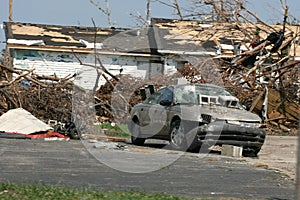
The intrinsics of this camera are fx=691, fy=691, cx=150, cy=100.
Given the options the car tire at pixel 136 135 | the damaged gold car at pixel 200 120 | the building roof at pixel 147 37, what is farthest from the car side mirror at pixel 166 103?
the building roof at pixel 147 37

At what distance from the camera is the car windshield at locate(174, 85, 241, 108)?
17766 mm

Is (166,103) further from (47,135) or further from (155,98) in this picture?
(47,135)

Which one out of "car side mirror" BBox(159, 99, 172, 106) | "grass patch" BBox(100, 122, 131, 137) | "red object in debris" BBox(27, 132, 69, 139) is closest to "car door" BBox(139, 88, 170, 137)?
"car side mirror" BBox(159, 99, 172, 106)

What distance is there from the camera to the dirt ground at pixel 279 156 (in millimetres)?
13923

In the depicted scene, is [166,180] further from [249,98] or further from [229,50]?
[229,50]

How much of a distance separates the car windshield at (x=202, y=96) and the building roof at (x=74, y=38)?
17.5 meters

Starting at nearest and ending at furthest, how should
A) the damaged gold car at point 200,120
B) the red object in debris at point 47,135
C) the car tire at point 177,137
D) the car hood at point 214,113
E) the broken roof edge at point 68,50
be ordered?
1. the damaged gold car at point 200,120
2. the car hood at point 214,113
3. the car tire at point 177,137
4. the red object in debris at point 47,135
5. the broken roof edge at point 68,50

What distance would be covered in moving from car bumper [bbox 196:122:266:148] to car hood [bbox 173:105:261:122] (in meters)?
0.24

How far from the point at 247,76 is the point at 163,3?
1079 cm

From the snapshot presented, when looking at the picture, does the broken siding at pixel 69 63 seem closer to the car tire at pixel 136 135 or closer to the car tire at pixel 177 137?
the car tire at pixel 136 135

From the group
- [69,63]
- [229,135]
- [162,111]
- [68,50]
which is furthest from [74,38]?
[229,135]

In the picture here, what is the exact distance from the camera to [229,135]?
1684 centimetres

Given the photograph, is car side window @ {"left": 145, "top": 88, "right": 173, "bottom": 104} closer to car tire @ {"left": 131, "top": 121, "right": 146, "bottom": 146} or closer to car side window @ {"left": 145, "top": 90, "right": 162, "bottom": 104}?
car side window @ {"left": 145, "top": 90, "right": 162, "bottom": 104}

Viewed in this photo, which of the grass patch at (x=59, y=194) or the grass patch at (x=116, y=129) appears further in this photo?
the grass patch at (x=116, y=129)
